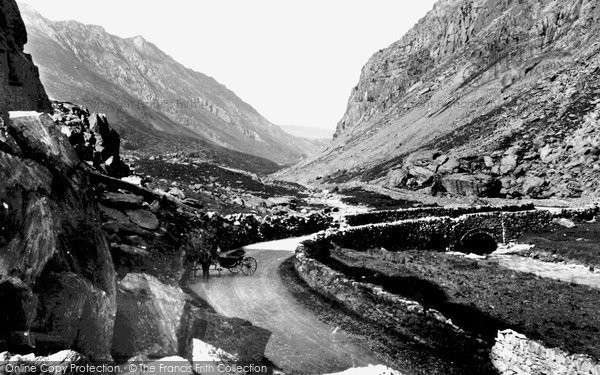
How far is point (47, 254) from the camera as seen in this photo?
7668 millimetres

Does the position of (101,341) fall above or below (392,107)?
below

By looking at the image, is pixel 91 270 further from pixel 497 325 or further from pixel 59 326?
pixel 497 325

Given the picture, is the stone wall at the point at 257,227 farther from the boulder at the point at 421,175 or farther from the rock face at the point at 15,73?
the boulder at the point at 421,175

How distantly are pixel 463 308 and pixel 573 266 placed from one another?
13958 mm

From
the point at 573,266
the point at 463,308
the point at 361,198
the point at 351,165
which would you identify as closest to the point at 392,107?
the point at 351,165

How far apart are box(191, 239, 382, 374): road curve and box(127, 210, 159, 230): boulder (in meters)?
3.04

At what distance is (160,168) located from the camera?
59125mm

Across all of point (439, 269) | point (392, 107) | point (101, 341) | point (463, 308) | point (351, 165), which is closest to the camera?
point (101, 341)

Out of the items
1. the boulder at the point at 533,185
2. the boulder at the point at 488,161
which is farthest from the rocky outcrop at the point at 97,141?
the boulder at the point at 488,161

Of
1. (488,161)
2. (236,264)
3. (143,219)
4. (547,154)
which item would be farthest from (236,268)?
(488,161)

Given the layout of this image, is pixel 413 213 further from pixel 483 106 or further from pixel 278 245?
pixel 483 106

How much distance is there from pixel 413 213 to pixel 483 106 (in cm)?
7316

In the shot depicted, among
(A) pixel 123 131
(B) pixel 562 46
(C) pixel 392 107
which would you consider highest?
(B) pixel 562 46

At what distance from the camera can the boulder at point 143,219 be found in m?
13.6
